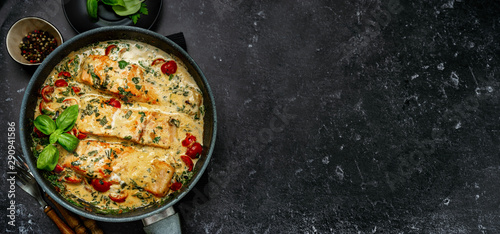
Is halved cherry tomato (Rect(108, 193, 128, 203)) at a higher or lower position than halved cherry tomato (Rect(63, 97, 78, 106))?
lower

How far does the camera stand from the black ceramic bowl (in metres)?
2.55

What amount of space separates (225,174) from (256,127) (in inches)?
19.0

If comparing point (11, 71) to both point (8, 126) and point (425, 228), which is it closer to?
point (8, 126)

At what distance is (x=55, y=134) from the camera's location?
8.48 ft

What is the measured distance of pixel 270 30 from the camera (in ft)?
10.8

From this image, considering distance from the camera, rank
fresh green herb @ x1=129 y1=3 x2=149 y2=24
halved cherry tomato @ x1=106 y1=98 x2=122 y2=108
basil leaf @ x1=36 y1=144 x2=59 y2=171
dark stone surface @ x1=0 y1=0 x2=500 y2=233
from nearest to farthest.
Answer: basil leaf @ x1=36 y1=144 x2=59 y2=171 → halved cherry tomato @ x1=106 y1=98 x2=122 y2=108 → fresh green herb @ x1=129 y1=3 x2=149 y2=24 → dark stone surface @ x1=0 y1=0 x2=500 y2=233

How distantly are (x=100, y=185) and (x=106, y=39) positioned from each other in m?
1.08

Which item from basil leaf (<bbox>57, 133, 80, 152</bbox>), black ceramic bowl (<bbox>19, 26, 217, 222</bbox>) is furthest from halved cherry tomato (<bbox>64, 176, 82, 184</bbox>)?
basil leaf (<bbox>57, 133, 80, 152</bbox>)

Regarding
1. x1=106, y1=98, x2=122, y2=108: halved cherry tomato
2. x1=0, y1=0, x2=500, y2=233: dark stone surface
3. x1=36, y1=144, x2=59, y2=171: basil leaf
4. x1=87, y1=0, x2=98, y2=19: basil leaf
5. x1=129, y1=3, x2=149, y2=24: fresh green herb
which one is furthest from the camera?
x1=0, y1=0, x2=500, y2=233: dark stone surface

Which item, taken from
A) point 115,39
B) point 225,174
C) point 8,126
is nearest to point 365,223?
point 225,174

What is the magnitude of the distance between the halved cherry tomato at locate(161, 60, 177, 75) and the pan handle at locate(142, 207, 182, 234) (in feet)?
3.43

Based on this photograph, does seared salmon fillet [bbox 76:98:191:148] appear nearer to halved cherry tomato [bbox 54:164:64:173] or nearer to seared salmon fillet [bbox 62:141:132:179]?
seared salmon fillet [bbox 62:141:132:179]

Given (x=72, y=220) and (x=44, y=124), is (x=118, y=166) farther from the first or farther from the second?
(x=72, y=220)

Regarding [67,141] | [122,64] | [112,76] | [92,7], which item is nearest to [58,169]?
[67,141]
